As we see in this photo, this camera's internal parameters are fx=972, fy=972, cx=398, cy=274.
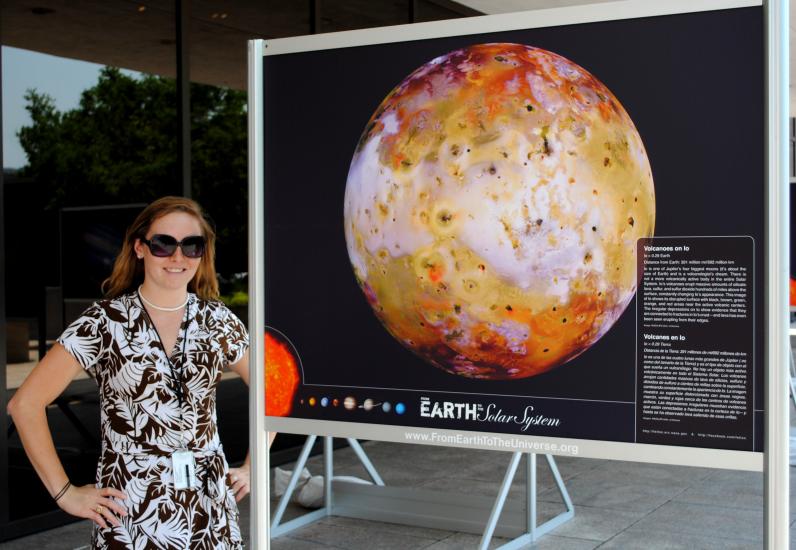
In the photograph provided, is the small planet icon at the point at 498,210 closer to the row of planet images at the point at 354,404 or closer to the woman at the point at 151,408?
the row of planet images at the point at 354,404

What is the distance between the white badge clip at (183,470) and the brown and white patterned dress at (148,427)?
2 cm

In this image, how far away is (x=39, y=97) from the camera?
550cm

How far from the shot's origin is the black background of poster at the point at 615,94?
2146 millimetres

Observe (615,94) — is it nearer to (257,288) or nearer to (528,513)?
(257,288)

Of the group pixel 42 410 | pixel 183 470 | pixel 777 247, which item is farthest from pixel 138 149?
pixel 777 247

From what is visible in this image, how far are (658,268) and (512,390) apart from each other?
1.54 feet

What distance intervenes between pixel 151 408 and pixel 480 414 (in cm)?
93

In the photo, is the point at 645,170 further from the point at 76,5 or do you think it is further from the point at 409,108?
the point at 76,5

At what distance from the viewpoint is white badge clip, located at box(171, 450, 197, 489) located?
8.79ft

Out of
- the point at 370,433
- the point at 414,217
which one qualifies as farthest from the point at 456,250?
the point at 370,433

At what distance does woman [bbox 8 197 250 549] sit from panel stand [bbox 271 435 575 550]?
2.60 metres

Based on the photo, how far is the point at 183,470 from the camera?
2.69 m

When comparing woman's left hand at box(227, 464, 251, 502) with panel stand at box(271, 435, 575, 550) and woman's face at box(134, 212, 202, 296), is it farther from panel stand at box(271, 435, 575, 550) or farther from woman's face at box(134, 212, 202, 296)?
panel stand at box(271, 435, 575, 550)

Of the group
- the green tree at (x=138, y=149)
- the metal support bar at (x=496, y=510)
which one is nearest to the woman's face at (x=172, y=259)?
the metal support bar at (x=496, y=510)
